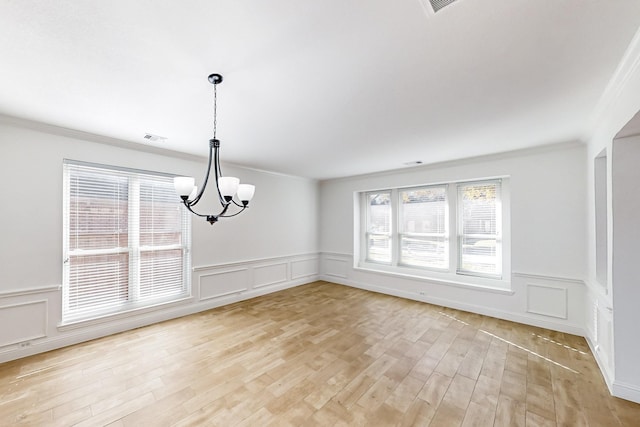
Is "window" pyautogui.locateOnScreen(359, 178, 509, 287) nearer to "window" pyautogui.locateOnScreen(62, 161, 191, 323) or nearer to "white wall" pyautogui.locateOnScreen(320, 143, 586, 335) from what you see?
"white wall" pyautogui.locateOnScreen(320, 143, 586, 335)

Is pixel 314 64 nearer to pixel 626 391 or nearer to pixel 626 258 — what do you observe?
pixel 626 258

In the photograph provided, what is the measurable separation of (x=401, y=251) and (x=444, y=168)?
1.88 metres

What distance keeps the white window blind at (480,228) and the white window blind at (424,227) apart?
276mm

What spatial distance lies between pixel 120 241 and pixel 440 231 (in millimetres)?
5130

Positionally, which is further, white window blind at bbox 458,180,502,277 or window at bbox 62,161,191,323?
white window blind at bbox 458,180,502,277

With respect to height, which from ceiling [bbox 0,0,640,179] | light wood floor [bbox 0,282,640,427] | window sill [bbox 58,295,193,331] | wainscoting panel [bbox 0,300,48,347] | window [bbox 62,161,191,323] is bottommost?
light wood floor [bbox 0,282,640,427]

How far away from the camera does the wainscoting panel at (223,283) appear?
14.3ft

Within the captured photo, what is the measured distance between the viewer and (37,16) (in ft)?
4.41

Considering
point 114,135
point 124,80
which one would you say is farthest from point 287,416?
point 114,135

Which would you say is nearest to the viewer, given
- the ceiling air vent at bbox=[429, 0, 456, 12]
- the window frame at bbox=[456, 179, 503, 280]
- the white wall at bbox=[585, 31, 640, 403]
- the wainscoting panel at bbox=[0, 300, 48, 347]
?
the ceiling air vent at bbox=[429, 0, 456, 12]

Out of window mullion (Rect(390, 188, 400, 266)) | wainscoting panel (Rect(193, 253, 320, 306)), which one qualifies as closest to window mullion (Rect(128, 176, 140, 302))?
wainscoting panel (Rect(193, 253, 320, 306))

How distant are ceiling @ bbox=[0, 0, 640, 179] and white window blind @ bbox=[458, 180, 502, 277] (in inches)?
54.7

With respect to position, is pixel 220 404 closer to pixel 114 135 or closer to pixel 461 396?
pixel 461 396

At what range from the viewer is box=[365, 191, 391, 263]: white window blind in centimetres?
569
